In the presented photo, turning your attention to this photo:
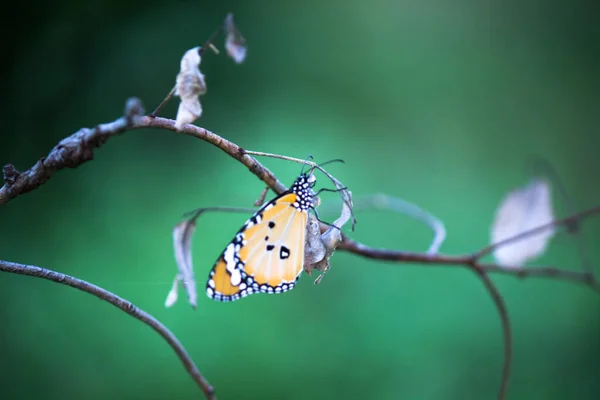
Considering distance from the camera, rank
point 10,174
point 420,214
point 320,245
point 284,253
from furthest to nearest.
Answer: point 420,214, point 284,253, point 320,245, point 10,174

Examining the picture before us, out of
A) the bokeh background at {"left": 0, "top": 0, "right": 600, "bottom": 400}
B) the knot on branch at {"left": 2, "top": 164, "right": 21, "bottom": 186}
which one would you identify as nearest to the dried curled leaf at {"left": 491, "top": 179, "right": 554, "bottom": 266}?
the bokeh background at {"left": 0, "top": 0, "right": 600, "bottom": 400}

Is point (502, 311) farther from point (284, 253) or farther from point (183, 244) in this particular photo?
point (183, 244)

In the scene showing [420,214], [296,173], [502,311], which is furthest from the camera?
[296,173]

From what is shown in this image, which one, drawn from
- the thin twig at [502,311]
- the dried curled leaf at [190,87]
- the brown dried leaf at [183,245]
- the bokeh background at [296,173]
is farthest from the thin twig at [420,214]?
the dried curled leaf at [190,87]

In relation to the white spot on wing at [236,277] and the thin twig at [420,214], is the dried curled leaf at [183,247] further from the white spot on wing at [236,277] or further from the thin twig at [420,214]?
the thin twig at [420,214]

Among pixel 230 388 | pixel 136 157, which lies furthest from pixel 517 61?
pixel 230 388

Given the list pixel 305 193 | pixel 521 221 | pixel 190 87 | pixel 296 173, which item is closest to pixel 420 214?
pixel 521 221
